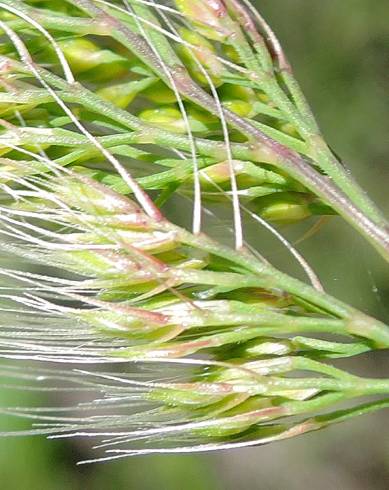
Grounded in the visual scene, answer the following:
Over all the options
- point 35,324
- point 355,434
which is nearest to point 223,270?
point 35,324

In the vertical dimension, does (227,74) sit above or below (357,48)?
below

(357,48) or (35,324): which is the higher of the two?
(357,48)

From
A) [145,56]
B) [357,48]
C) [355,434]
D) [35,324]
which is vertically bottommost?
[355,434]

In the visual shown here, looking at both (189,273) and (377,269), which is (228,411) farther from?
(377,269)

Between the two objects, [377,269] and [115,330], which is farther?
[377,269]

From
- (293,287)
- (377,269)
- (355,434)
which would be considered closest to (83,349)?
(293,287)

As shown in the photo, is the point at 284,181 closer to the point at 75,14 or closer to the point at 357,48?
the point at 75,14
